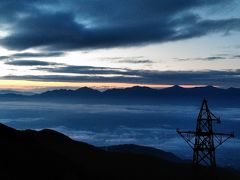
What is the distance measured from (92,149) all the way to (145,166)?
16025mm

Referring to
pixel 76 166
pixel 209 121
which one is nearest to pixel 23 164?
pixel 76 166

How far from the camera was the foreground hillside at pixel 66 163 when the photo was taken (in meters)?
60.3

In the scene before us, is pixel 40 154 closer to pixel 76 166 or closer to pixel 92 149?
pixel 76 166

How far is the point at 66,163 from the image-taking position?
67375 millimetres

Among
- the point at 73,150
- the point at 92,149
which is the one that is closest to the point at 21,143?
the point at 73,150

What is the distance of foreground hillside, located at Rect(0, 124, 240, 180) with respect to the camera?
6028cm

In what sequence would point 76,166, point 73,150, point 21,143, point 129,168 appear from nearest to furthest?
point 76,166 → point 21,143 → point 129,168 → point 73,150

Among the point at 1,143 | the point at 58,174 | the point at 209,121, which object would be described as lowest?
the point at 58,174

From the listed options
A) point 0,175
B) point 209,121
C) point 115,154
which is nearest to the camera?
point 209,121

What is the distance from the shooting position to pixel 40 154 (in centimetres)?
6775

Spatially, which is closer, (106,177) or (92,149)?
(106,177)

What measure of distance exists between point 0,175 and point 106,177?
2017 centimetres

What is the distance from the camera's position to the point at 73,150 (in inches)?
3890

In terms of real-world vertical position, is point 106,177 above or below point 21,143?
below
